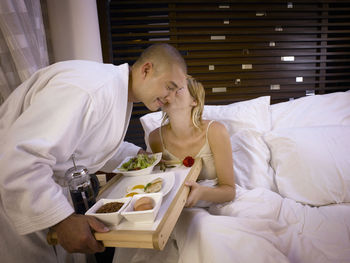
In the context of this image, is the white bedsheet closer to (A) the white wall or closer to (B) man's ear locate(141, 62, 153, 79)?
(B) man's ear locate(141, 62, 153, 79)

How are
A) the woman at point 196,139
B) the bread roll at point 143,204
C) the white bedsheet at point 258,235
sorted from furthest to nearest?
the woman at point 196,139 → the white bedsheet at point 258,235 → the bread roll at point 143,204

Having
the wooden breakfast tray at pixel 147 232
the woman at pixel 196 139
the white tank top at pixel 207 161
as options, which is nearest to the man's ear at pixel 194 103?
the woman at pixel 196 139

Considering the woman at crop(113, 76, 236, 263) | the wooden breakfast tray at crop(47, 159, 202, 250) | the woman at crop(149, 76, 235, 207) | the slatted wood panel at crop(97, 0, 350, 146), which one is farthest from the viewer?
the slatted wood panel at crop(97, 0, 350, 146)

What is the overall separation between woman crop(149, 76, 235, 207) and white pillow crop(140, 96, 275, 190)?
31 cm

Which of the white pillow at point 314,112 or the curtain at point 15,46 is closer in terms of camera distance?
the curtain at point 15,46

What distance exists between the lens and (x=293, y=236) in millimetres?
1155

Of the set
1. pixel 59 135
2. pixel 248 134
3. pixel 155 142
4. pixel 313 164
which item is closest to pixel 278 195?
pixel 313 164

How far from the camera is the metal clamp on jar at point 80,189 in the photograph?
3.18 feet

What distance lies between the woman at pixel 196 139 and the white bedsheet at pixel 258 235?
0.69 ft

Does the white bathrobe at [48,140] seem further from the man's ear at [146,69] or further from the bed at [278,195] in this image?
the bed at [278,195]

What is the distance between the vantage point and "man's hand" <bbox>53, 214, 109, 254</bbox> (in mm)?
768

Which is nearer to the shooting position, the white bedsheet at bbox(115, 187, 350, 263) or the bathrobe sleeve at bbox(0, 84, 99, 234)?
the bathrobe sleeve at bbox(0, 84, 99, 234)

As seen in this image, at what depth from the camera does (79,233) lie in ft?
2.55

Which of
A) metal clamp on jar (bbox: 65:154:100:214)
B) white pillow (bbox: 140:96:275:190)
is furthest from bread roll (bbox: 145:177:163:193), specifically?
white pillow (bbox: 140:96:275:190)
